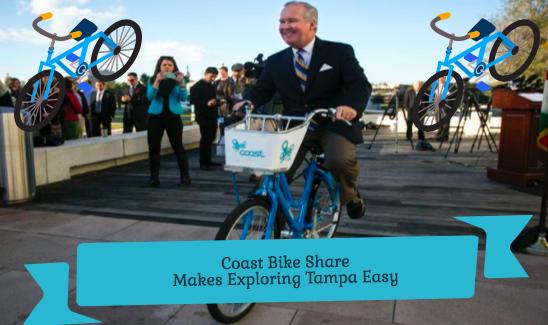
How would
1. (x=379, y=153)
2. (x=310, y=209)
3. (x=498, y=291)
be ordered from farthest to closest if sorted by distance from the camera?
(x=379, y=153) → (x=310, y=209) → (x=498, y=291)

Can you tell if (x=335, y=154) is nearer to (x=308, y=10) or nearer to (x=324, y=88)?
(x=324, y=88)

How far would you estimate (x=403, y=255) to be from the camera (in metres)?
2.39

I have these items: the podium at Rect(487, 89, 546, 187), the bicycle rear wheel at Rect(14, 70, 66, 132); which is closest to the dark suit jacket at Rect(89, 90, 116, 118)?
the podium at Rect(487, 89, 546, 187)

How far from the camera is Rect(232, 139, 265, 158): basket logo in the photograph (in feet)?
8.11

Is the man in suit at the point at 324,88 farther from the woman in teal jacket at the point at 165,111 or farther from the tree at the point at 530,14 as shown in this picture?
the woman in teal jacket at the point at 165,111

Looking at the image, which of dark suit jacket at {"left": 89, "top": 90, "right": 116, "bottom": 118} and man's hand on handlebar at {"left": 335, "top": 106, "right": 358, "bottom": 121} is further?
dark suit jacket at {"left": 89, "top": 90, "right": 116, "bottom": 118}

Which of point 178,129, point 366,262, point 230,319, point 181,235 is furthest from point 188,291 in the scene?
point 178,129

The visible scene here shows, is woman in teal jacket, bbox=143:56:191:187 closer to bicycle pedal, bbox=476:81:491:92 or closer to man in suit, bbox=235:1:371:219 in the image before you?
man in suit, bbox=235:1:371:219

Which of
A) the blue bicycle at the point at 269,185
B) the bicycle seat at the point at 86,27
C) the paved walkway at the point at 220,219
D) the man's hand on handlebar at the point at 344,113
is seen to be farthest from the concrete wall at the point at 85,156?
the man's hand on handlebar at the point at 344,113

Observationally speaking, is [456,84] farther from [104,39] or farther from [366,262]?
[104,39]

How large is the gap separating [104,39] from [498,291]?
9.84 feet

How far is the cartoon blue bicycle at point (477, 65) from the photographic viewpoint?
2080 millimetres

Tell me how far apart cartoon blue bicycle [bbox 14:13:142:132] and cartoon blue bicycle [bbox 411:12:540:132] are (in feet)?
4.34

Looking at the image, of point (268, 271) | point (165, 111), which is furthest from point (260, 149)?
point (165, 111)
